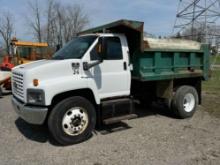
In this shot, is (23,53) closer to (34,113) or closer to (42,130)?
(42,130)

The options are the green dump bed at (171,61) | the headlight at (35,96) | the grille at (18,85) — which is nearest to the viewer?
the headlight at (35,96)

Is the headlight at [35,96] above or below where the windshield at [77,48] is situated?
below

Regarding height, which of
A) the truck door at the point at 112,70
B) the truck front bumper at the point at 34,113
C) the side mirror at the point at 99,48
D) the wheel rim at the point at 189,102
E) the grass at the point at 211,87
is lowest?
the grass at the point at 211,87

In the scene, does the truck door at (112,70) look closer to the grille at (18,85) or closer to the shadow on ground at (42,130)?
the shadow on ground at (42,130)

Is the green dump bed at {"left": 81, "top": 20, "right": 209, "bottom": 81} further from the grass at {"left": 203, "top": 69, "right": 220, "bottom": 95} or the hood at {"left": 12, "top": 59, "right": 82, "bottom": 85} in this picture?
the grass at {"left": 203, "top": 69, "right": 220, "bottom": 95}

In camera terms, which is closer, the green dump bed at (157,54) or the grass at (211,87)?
the green dump bed at (157,54)

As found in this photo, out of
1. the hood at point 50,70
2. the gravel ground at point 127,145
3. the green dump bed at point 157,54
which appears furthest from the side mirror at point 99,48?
the gravel ground at point 127,145

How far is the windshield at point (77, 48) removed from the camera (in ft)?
18.3

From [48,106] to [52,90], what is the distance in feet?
1.34

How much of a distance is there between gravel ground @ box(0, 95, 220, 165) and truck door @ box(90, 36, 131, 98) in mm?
1021

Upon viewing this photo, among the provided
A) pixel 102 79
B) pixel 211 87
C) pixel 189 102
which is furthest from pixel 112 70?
pixel 211 87

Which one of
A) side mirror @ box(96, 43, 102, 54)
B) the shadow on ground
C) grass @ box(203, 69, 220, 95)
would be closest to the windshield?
side mirror @ box(96, 43, 102, 54)

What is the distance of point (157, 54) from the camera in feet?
21.3

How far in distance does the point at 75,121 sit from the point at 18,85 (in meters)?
1.44
